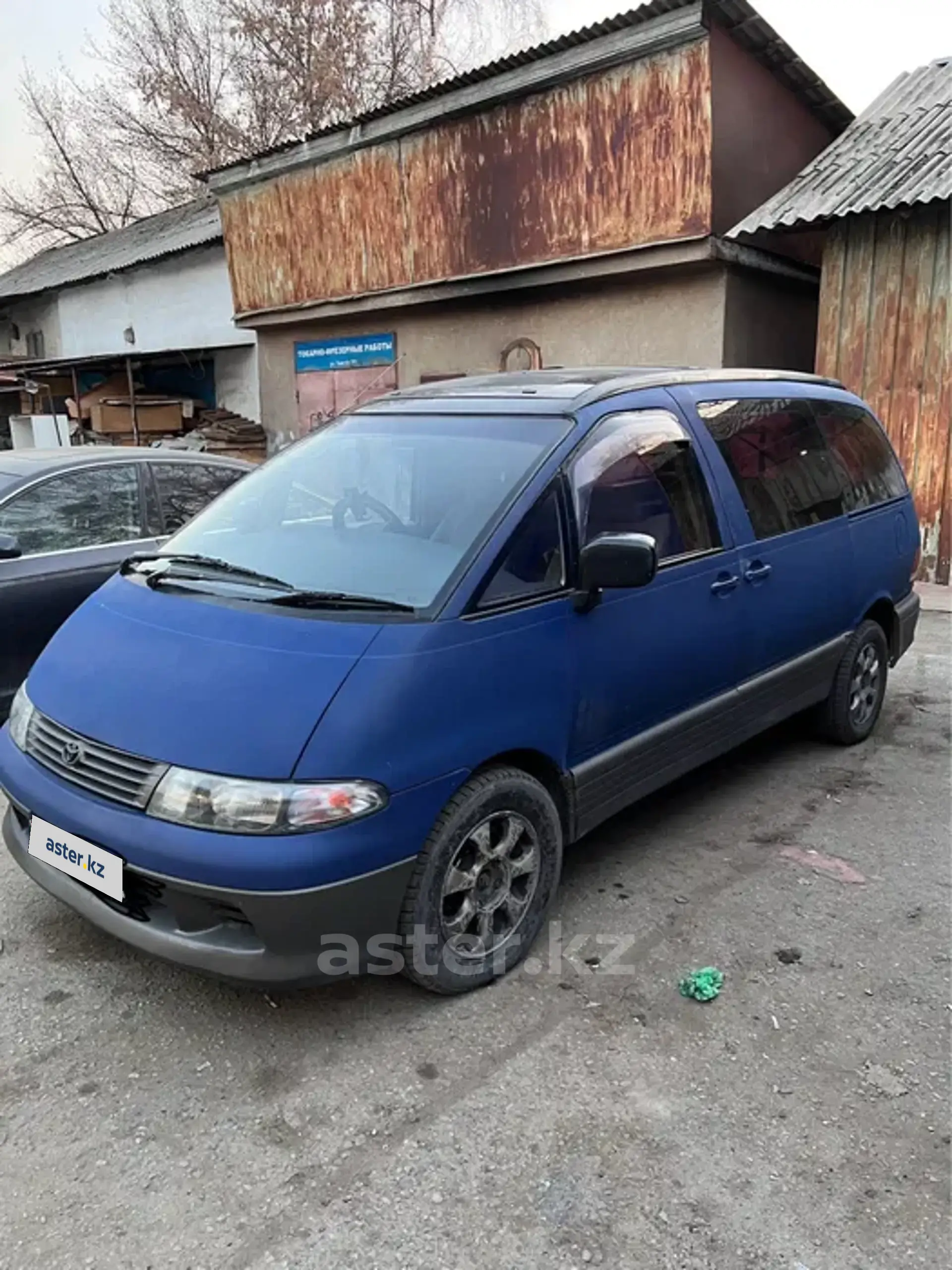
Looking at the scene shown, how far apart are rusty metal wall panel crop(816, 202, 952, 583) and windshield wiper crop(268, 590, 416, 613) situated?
279 inches

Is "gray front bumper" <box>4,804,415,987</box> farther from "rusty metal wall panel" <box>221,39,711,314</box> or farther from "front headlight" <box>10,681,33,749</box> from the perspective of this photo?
"rusty metal wall panel" <box>221,39,711,314</box>

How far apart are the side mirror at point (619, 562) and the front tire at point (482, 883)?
64 centimetres

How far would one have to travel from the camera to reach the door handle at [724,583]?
3.43 metres

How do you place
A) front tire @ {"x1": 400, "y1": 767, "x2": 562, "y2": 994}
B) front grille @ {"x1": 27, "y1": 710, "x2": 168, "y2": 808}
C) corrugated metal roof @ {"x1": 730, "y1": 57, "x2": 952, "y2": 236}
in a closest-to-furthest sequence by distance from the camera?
front grille @ {"x1": 27, "y1": 710, "x2": 168, "y2": 808}
front tire @ {"x1": 400, "y1": 767, "x2": 562, "y2": 994}
corrugated metal roof @ {"x1": 730, "y1": 57, "x2": 952, "y2": 236}

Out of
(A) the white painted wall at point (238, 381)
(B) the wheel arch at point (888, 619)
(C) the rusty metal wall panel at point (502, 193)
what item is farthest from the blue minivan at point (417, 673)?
(A) the white painted wall at point (238, 381)

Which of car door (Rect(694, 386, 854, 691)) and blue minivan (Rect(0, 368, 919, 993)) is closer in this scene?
blue minivan (Rect(0, 368, 919, 993))

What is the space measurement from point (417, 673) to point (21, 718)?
133 centimetres

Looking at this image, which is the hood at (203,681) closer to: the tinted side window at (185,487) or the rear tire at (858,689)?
the tinted side window at (185,487)

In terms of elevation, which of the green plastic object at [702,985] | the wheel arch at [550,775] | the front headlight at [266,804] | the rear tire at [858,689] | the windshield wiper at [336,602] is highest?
the windshield wiper at [336,602]

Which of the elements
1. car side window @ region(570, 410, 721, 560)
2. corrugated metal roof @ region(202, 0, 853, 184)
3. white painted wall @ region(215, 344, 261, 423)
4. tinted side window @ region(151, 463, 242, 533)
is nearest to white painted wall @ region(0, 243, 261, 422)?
white painted wall @ region(215, 344, 261, 423)

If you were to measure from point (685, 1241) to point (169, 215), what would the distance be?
2641 centimetres

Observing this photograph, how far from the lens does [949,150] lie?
25.8 feet

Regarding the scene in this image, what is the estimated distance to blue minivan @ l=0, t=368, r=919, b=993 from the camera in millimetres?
2279

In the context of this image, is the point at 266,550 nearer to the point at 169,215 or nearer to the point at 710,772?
the point at 710,772
